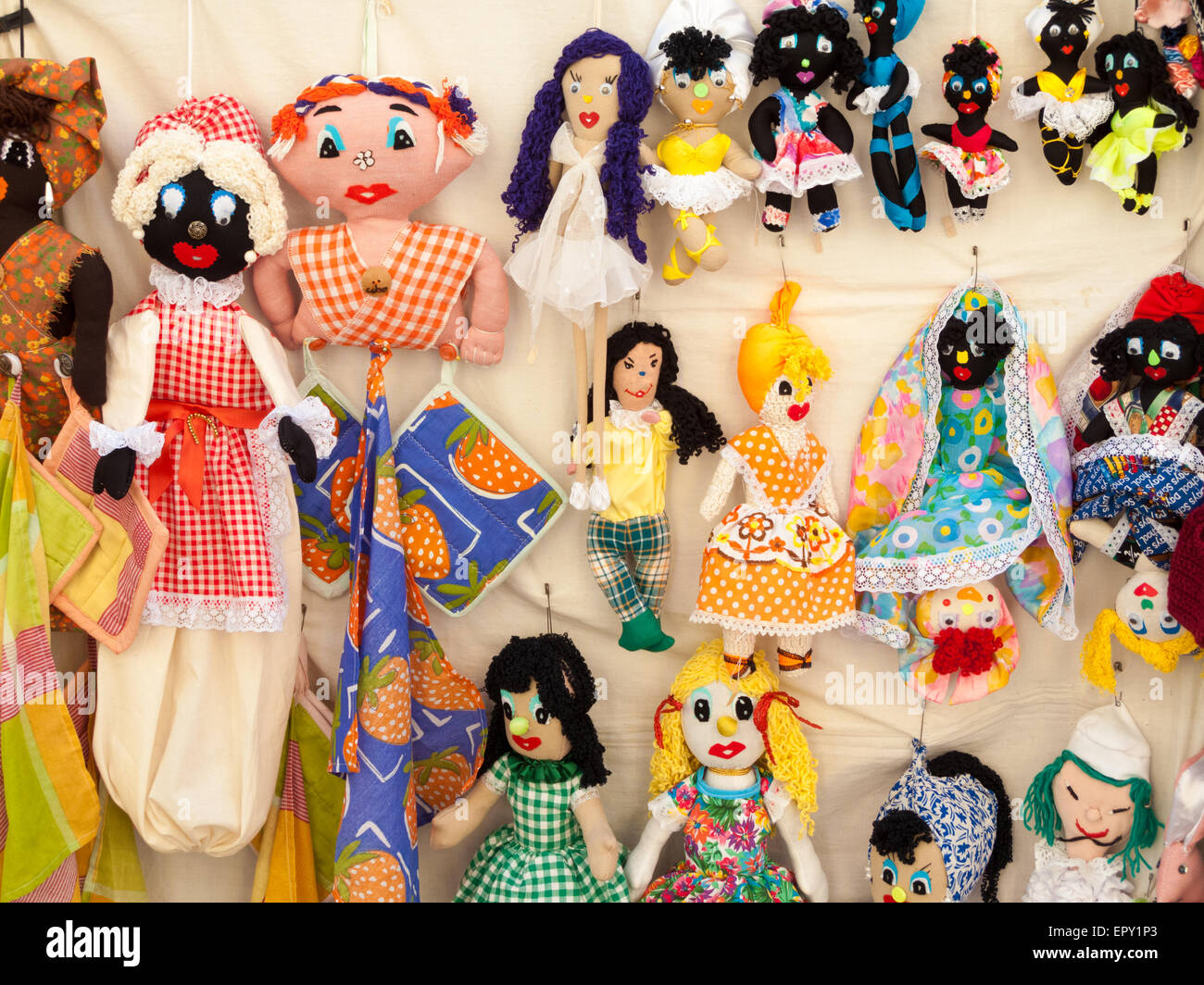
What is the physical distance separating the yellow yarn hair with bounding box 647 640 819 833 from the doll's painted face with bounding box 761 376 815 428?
1.63 feet

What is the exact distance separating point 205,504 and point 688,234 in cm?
106

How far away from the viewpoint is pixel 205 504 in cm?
220

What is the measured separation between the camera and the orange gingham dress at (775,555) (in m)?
2.21

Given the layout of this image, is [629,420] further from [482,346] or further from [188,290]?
[188,290]

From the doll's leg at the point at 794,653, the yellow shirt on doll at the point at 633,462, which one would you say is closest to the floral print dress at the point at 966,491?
the doll's leg at the point at 794,653

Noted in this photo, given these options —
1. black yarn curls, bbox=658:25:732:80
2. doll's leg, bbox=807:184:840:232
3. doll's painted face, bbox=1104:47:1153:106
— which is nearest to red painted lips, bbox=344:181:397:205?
black yarn curls, bbox=658:25:732:80

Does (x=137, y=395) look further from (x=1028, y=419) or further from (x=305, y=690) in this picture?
(x=1028, y=419)

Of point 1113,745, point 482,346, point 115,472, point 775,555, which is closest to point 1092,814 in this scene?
point 1113,745

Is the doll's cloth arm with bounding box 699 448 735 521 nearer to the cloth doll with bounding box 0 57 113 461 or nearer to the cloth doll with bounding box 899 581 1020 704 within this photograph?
the cloth doll with bounding box 899 581 1020 704

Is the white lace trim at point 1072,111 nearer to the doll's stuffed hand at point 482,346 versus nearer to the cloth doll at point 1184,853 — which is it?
the doll's stuffed hand at point 482,346

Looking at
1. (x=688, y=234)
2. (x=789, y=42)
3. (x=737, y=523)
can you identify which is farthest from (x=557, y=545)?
(x=789, y=42)

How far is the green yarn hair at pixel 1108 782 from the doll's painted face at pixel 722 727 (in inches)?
23.3
